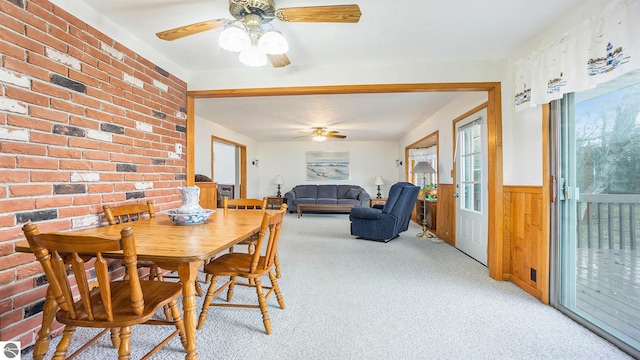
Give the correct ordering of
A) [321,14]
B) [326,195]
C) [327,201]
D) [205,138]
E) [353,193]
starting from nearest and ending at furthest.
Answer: [321,14], [205,138], [327,201], [353,193], [326,195]

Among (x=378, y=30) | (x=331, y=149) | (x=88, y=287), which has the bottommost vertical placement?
(x=88, y=287)

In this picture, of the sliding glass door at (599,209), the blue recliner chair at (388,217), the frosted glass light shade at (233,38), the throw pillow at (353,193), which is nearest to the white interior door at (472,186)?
the blue recliner chair at (388,217)

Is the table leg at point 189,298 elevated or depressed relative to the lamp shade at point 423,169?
depressed

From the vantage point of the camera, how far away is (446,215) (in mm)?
4301

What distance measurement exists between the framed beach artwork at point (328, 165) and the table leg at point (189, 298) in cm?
693

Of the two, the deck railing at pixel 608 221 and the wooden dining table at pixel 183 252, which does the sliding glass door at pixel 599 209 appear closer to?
the deck railing at pixel 608 221

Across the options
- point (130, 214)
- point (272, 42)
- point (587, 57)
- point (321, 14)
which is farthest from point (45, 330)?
point (587, 57)

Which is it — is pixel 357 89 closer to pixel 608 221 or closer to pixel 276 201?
pixel 608 221

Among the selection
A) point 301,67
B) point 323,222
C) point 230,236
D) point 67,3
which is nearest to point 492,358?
point 230,236

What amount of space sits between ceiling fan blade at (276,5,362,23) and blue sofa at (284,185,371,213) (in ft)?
18.5

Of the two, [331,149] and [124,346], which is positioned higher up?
[331,149]

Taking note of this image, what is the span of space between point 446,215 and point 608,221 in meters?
2.59

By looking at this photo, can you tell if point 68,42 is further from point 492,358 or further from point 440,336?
point 492,358

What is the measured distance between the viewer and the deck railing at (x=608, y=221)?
5.20 feet
